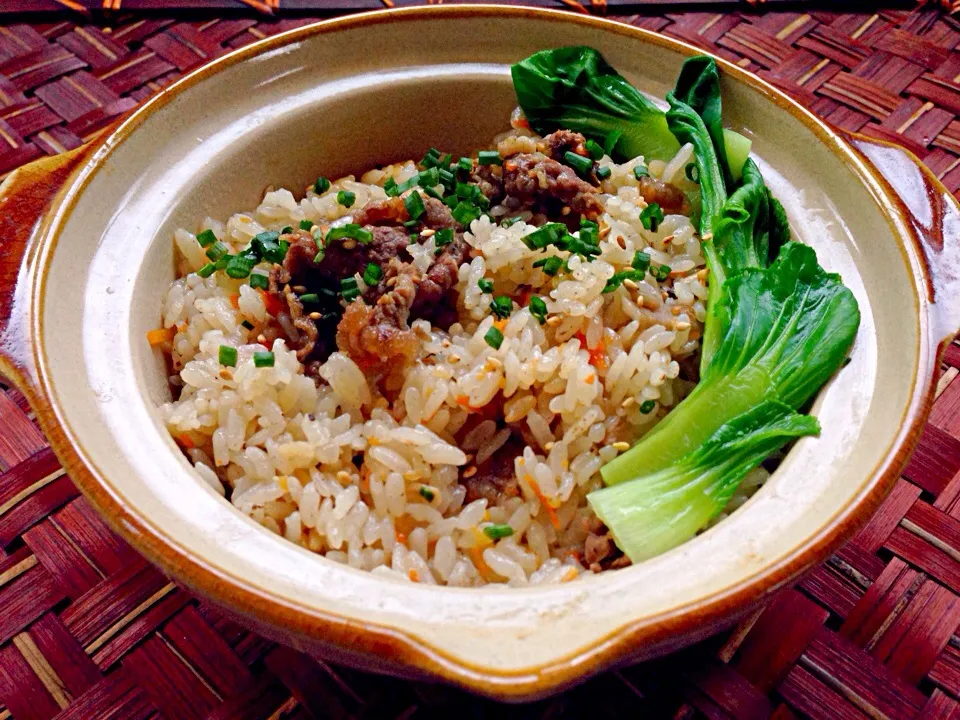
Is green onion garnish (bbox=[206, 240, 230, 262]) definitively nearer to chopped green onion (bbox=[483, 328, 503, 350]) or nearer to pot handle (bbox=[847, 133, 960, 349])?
chopped green onion (bbox=[483, 328, 503, 350])

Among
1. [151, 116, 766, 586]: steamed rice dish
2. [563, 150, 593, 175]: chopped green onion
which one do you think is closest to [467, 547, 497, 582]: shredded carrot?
[151, 116, 766, 586]: steamed rice dish

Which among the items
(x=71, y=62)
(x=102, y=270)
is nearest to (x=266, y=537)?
(x=102, y=270)

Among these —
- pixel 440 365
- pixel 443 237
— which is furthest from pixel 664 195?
pixel 440 365

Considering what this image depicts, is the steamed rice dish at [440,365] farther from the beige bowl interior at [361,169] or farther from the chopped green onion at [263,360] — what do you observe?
the beige bowl interior at [361,169]

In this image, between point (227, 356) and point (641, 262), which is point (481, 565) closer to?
point (227, 356)

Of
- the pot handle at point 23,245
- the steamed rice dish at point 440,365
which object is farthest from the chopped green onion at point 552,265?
the pot handle at point 23,245
